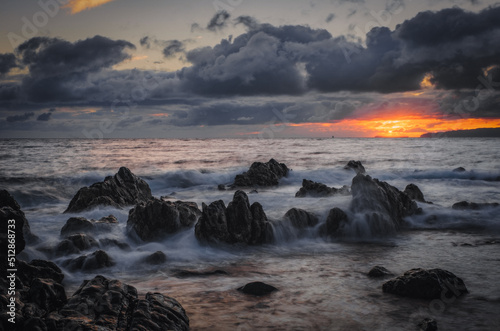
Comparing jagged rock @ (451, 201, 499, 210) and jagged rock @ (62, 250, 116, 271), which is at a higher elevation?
jagged rock @ (62, 250, 116, 271)

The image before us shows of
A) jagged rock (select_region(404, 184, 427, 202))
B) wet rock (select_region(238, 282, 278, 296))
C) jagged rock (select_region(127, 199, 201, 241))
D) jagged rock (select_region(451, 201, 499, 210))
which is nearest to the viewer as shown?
wet rock (select_region(238, 282, 278, 296))

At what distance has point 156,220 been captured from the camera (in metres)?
12.9

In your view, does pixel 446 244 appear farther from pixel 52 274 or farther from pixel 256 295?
pixel 52 274

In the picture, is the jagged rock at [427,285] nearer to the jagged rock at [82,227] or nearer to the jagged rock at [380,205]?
the jagged rock at [380,205]

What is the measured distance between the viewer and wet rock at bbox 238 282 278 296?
769 cm

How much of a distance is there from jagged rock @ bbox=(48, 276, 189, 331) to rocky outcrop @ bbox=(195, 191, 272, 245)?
5.68m

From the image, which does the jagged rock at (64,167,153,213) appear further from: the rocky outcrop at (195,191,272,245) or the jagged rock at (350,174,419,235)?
the jagged rock at (350,174,419,235)

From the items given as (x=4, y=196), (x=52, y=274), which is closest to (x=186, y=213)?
(x=4, y=196)

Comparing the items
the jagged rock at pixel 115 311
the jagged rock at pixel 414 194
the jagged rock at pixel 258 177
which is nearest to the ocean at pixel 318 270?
the jagged rock at pixel 115 311

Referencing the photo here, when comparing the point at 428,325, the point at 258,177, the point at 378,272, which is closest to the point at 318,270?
the point at 378,272

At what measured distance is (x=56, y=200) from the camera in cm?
2300

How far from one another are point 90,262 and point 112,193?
27.5 ft

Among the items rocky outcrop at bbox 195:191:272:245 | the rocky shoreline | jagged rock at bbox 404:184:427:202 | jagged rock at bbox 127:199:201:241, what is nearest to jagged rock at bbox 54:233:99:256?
the rocky shoreline

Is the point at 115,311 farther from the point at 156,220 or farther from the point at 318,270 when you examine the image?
the point at 156,220
